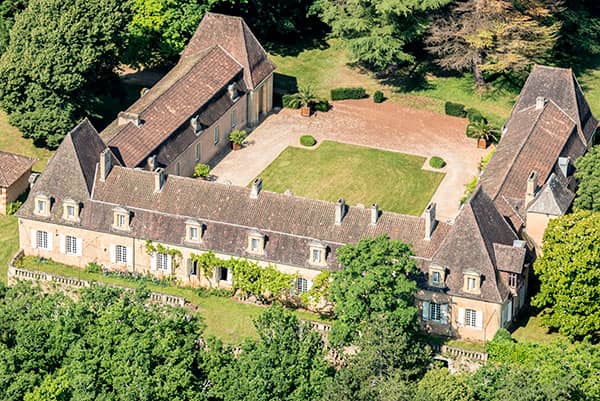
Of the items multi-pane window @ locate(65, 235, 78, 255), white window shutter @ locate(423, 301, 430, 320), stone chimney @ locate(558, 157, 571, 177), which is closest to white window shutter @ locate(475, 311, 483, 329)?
white window shutter @ locate(423, 301, 430, 320)

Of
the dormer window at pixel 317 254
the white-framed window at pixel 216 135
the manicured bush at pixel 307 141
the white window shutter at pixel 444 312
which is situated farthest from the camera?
the manicured bush at pixel 307 141

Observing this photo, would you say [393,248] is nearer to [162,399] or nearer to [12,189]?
[162,399]

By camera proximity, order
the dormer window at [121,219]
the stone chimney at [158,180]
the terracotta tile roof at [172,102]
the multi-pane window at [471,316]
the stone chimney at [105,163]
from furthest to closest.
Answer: the terracotta tile roof at [172,102], the stone chimney at [105,163], the stone chimney at [158,180], the dormer window at [121,219], the multi-pane window at [471,316]

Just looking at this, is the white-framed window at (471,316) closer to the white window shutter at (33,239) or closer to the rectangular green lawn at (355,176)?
the rectangular green lawn at (355,176)

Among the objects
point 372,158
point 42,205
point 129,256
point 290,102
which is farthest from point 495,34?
point 42,205

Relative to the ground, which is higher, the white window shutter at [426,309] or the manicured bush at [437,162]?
the manicured bush at [437,162]

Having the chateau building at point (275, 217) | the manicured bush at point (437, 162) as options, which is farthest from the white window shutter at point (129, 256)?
the manicured bush at point (437, 162)

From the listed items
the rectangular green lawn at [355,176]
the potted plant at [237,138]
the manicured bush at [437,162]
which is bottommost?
the rectangular green lawn at [355,176]

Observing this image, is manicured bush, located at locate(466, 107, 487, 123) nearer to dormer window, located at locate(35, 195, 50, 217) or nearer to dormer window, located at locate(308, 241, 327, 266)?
dormer window, located at locate(308, 241, 327, 266)
